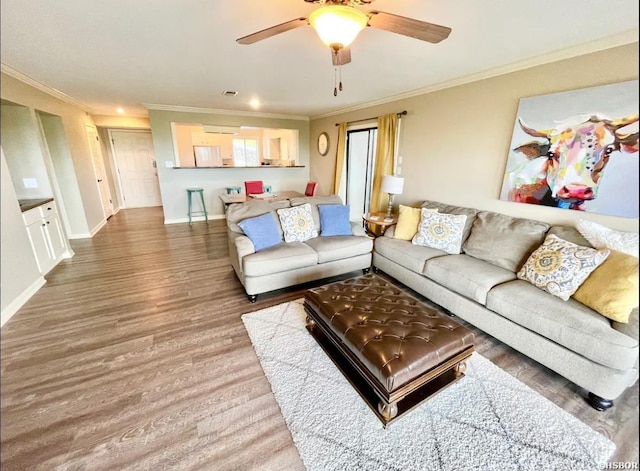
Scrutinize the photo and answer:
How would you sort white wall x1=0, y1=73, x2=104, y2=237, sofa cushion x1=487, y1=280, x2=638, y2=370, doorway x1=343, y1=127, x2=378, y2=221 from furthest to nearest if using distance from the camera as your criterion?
doorway x1=343, y1=127, x2=378, y2=221
white wall x1=0, y1=73, x2=104, y2=237
sofa cushion x1=487, y1=280, x2=638, y2=370

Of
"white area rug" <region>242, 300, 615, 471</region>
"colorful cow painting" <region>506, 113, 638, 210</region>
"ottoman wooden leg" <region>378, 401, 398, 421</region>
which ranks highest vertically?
"colorful cow painting" <region>506, 113, 638, 210</region>

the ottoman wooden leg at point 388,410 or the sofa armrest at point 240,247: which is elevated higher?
the sofa armrest at point 240,247

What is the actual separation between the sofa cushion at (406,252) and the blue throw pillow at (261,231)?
47.2 inches

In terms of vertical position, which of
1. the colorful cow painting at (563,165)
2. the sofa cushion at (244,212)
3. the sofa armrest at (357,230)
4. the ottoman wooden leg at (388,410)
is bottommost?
the ottoman wooden leg at (388,410)

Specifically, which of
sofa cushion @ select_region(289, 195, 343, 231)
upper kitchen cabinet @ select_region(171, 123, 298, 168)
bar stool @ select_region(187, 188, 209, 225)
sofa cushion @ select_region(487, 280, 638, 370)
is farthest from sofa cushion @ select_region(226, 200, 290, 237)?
upper kitchen cabinet @ select_region(171, 123, 298, 168)

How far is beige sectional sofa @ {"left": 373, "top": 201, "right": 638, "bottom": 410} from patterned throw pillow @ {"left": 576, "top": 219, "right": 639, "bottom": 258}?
5.7 inches

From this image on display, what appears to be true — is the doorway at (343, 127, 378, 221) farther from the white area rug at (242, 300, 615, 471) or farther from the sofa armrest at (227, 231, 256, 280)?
the white area rug at (242, 300, 615, 471)

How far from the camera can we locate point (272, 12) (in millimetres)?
1796

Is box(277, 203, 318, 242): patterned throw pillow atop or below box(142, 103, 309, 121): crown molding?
below

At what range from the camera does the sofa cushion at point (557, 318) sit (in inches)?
60.0

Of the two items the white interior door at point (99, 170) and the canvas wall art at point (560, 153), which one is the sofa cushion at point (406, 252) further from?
the white interior door at point (99, 170)

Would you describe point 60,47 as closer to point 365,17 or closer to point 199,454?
point 365,17

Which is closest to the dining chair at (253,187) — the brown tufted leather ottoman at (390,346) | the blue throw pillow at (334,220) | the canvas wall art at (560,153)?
the blue throw pillow at (334,220)

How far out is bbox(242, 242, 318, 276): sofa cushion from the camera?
2621mm
